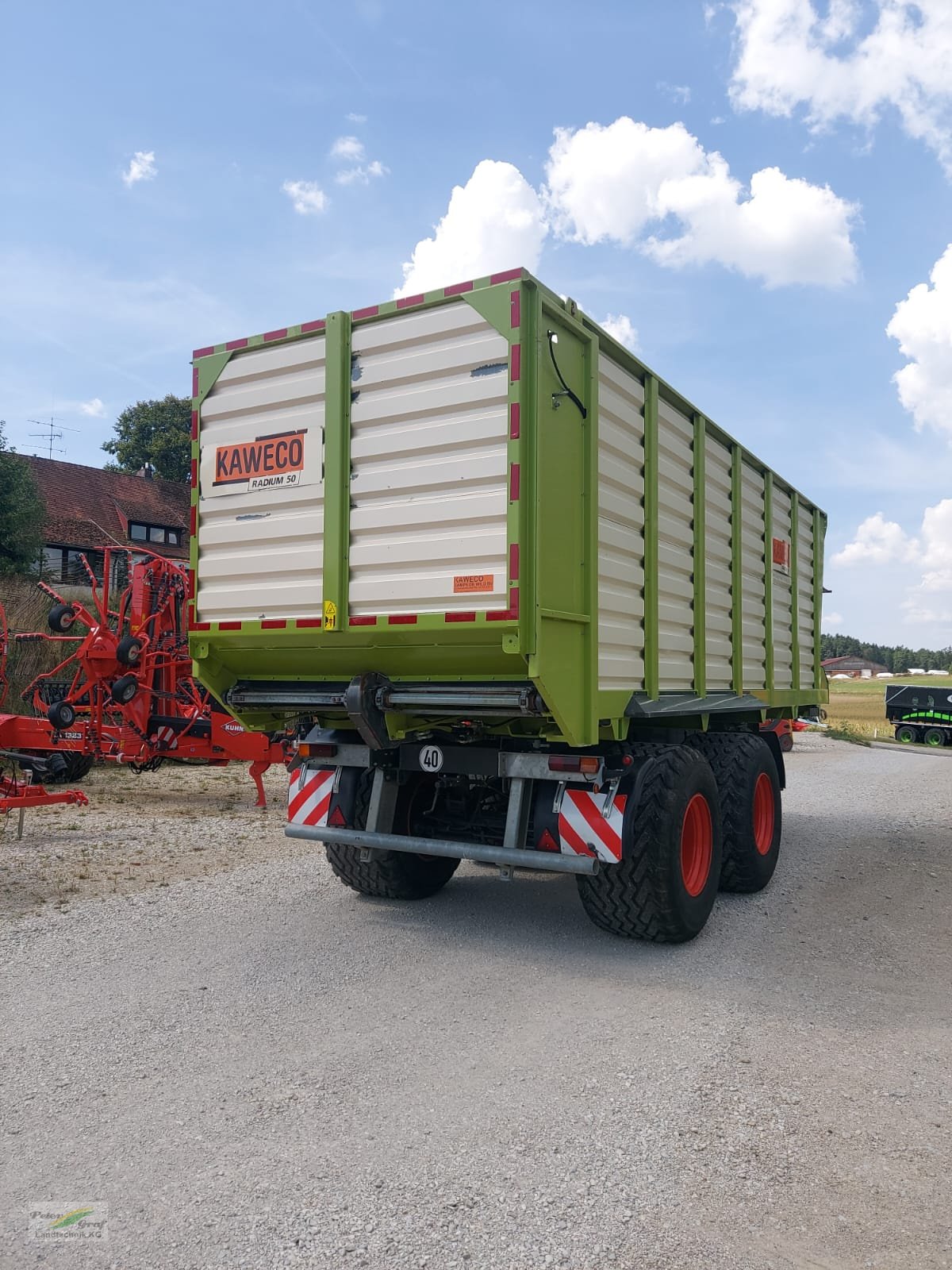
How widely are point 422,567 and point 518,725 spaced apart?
1.15 metres

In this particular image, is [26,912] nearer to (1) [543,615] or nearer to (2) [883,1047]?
(1) [543,615]

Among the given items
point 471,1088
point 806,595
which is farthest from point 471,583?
point 806,595

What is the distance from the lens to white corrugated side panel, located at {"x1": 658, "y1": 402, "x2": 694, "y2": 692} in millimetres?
6133

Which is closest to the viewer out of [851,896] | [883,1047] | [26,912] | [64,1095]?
[64,1095]

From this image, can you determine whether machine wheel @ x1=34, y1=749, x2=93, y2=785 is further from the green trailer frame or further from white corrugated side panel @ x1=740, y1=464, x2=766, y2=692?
white corrugated side panel @ x1=740, y1=464, x2=766, y2=692

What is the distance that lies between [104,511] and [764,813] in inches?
1356

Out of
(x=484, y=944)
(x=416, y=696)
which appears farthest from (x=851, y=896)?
(x=416, y=696)

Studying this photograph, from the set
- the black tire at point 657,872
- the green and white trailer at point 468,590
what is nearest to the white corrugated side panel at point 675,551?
the green and white trailer at point 468,590

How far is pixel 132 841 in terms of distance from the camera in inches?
347

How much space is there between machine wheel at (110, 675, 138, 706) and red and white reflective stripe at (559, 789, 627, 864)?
6.82m

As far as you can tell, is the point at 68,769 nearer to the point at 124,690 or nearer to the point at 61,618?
the point at 61,618

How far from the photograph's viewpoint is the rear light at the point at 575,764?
523 centimetres

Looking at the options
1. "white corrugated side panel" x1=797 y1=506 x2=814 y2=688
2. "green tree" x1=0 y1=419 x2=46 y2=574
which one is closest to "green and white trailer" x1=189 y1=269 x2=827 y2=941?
"white corrugated side panel" x1=797 y1=506 x2=814 y2=688

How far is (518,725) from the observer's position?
556 centimetres
